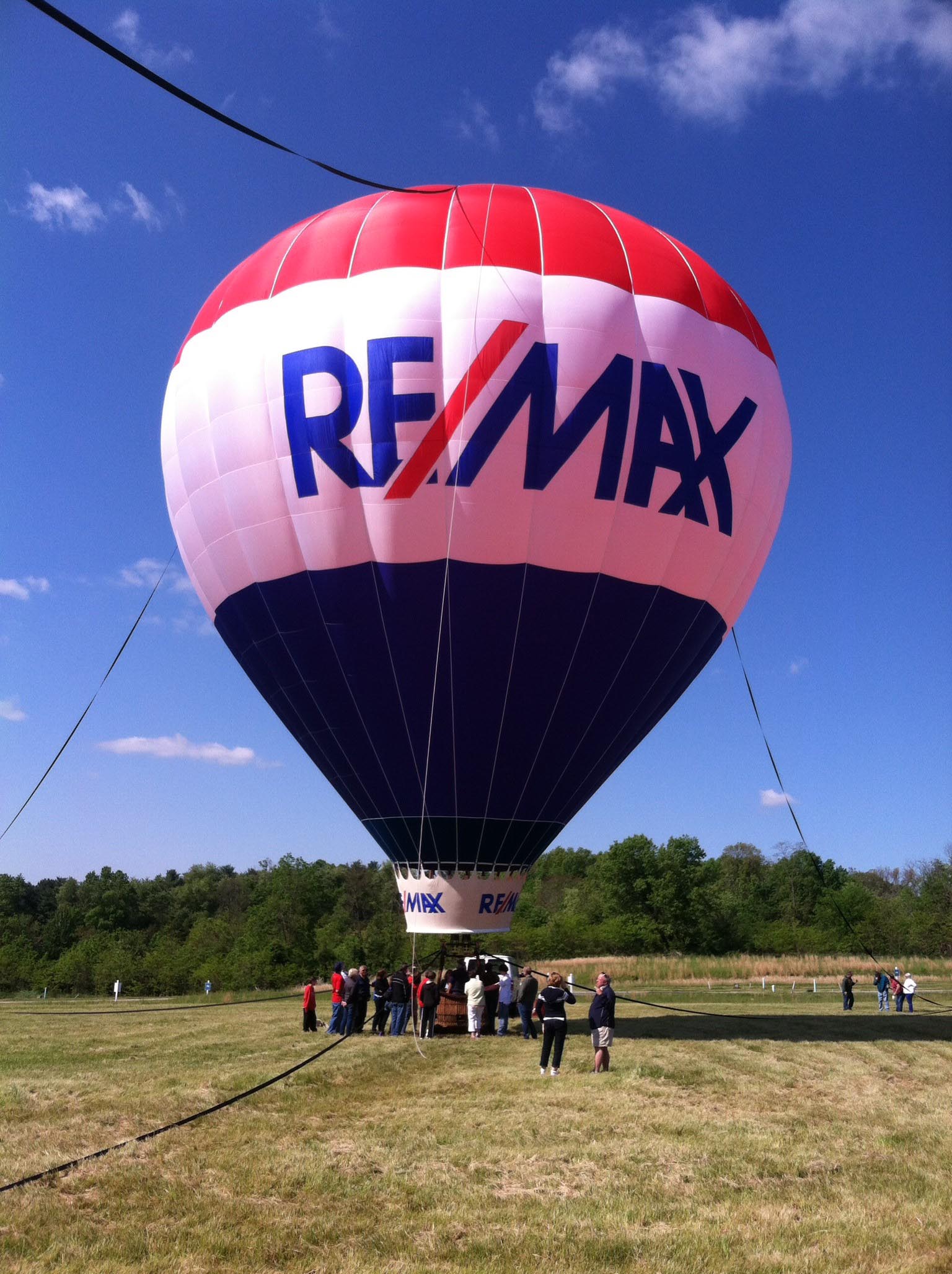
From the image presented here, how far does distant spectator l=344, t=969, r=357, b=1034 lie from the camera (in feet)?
52.3

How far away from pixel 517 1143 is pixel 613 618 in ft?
31.9

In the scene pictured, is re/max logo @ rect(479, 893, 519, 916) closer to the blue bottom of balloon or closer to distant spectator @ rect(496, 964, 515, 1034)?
the blue bottom of balloon

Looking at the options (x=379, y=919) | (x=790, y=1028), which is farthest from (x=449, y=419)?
(x=379, y=919)

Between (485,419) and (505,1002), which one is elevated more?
(485,419)

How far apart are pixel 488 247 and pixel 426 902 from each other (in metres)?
10.8

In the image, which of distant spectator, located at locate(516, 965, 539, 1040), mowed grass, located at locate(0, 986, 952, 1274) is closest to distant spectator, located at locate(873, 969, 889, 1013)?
mowed grass, located at locate(0, 986, 952, 1274)

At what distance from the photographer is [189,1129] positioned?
884 cm

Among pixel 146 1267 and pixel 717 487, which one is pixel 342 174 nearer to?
pixel 146 1267

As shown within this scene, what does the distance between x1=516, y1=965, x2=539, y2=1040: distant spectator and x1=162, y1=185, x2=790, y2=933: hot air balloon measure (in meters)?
1.53

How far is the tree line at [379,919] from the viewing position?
50.6 m

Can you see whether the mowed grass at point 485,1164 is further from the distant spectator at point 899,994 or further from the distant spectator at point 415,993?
the distant spectator at point 899,994

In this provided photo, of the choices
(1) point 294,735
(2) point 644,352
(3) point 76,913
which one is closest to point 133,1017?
(1) point 294,735

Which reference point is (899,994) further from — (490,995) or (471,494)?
(471,494)

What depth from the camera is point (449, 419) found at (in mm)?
15656
